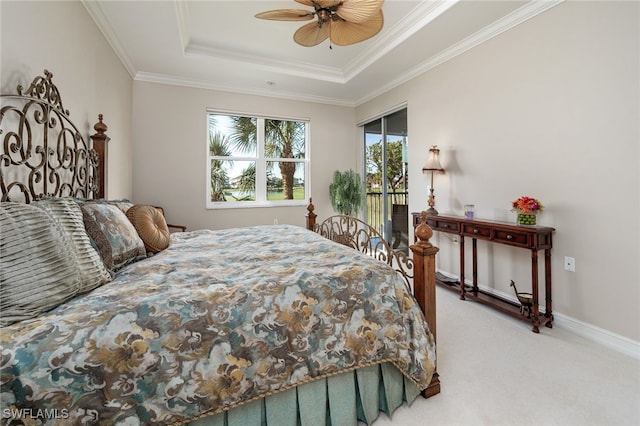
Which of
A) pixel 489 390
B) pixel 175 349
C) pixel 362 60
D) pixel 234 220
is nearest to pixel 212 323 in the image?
pixel 175 349

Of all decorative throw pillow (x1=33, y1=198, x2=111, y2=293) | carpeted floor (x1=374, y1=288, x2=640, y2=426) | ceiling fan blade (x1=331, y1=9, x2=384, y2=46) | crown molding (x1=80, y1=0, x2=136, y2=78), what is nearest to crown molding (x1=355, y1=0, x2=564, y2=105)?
ceiling fan blade (x1=331, y1=9, x2=384, y2=46)

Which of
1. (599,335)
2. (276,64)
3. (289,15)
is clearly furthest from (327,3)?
(599,335)

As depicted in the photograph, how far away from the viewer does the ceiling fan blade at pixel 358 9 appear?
1.90 meters

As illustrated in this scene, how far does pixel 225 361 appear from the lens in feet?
3.52

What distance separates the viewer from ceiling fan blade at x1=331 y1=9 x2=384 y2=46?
2197 millimetres

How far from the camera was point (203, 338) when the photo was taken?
1058 millimetres

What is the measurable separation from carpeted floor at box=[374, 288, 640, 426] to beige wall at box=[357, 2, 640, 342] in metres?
0.42

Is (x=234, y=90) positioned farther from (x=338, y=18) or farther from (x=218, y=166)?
(x=338, y=18)

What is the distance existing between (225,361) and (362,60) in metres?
3.86

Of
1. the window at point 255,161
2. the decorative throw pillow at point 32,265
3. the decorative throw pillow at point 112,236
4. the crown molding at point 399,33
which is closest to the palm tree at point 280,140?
the window at point 255,161

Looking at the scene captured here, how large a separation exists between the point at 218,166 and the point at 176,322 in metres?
3.73

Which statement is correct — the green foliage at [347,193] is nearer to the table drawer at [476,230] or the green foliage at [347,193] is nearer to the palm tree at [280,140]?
the palm tree at [280,140]

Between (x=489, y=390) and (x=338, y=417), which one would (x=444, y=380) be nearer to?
(x=489, y=390)

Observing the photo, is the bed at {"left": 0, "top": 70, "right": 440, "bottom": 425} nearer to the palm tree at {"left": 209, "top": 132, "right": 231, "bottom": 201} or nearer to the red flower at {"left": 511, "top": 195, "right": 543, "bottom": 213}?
the red flower at {"left": 511, "top": 195, "right": 543, "bottom": 213}
